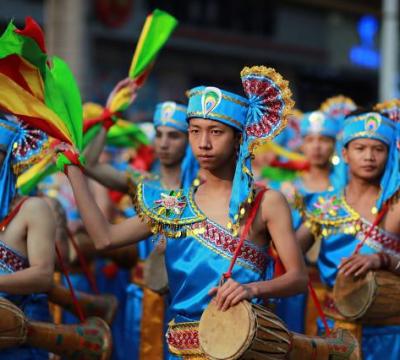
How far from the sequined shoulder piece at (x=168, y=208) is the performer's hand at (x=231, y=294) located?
508mm

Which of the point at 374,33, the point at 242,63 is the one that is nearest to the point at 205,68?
the point at 242,63

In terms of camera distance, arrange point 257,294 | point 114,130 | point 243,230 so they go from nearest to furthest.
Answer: point 257,294
point 243,230
point 114,130

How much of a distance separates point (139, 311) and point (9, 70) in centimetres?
330

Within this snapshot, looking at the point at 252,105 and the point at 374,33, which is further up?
the point at 374,33

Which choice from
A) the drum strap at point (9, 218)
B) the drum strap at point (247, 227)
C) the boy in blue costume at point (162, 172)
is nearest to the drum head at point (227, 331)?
the drum strap at point (247, 227)

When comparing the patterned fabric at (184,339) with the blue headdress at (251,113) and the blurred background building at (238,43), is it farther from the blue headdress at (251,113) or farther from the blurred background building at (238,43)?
the blurred background building at (238,43)

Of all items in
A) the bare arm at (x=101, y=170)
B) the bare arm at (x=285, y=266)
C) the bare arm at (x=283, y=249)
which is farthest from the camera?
the bare arm at (x=101, y=170)

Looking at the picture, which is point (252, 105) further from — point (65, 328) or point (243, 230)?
point (65, 328)

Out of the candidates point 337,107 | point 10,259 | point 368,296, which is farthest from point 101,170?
point 337,107

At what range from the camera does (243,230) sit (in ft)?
15.1

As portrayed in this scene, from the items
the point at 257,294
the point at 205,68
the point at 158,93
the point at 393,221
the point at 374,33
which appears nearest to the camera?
the point at 257,294

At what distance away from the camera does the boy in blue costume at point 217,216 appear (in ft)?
15.1

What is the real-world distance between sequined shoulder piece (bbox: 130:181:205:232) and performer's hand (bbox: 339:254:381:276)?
1154 millimetres

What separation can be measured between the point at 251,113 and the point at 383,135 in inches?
66.1
